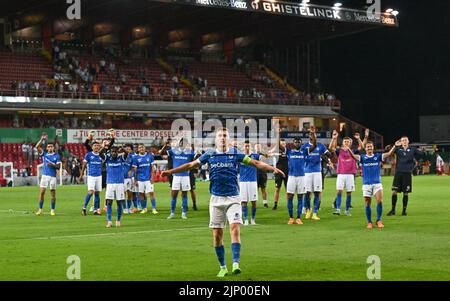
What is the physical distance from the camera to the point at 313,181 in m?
24.6

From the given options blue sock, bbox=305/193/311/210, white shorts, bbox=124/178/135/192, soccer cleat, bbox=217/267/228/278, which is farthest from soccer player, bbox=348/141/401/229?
white shorts, bbox=124/178/135/192

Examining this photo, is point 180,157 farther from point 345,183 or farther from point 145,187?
point 345,183

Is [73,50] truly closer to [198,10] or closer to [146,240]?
[198,10]

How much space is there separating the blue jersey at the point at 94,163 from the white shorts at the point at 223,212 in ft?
43.5

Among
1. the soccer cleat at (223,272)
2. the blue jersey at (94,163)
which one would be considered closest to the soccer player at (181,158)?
the blue jersey at (94,163)

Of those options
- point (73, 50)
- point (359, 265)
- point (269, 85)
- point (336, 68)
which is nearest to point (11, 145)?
point (73, 50)

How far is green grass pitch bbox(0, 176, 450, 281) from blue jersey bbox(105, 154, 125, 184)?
1279 millimetres

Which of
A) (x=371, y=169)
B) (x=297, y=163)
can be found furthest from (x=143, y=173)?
(x=371, y=169)

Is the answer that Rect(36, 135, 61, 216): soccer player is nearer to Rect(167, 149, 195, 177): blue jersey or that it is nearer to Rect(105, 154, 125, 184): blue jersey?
Rect(167, 149, 195, 177): blue jersey

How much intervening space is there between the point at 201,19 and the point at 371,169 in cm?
4783

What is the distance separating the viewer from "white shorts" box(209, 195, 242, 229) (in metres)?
13.2

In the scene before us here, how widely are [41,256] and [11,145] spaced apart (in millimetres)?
39978

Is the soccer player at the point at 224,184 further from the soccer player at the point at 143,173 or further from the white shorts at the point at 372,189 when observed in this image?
the soccer player at the point at 143,173

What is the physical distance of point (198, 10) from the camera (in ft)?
209
